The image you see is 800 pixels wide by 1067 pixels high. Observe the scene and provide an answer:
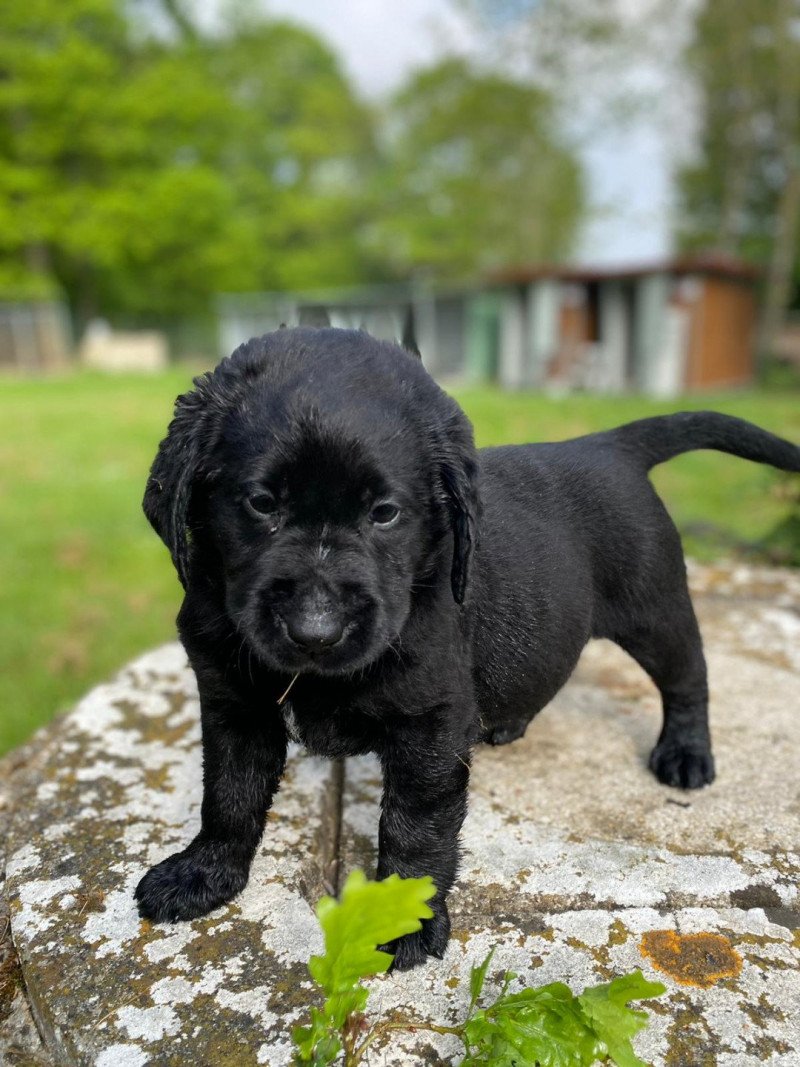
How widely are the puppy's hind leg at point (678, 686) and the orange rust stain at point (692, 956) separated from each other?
2.20 ft

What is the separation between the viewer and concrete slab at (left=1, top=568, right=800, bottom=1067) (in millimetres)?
1783

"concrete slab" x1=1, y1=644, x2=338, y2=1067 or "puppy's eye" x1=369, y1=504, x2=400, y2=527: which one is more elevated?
"puppy's eye" x1=369, y1=504, x2=400, y2=527

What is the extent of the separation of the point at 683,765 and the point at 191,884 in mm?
1453

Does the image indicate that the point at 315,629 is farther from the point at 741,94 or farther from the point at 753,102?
the point at 753,102

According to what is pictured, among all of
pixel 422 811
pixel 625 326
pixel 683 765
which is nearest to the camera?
pixel 422 811

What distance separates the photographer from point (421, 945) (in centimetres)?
196

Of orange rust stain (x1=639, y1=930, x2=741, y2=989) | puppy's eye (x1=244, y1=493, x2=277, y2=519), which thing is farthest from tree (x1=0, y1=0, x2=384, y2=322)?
orange rust stain (x1=639, y1=930, x2=741, y2=989)

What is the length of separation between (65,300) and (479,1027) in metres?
42.4

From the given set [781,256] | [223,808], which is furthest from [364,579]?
[781,256]

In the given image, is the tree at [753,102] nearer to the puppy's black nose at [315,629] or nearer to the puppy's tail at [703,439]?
the puppy's tail at [703,439]

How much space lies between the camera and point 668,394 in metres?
20.6

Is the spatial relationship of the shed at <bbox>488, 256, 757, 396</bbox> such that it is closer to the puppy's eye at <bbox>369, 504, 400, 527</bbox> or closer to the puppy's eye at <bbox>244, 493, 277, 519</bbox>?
the puppy's eye at <bbox>369, 504, 400, 527</bbox>

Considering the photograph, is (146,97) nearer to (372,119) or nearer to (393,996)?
(372,119)

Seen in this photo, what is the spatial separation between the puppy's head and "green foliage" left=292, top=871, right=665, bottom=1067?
1.68 ft
